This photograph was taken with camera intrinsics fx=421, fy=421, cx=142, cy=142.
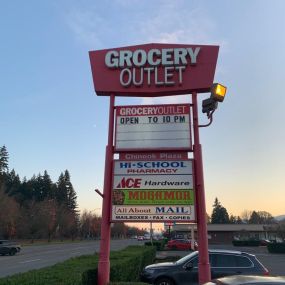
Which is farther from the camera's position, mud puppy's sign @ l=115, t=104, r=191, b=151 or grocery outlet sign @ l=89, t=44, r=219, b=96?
grocery outlet sign @ l=89, t=44, r=219, b=96

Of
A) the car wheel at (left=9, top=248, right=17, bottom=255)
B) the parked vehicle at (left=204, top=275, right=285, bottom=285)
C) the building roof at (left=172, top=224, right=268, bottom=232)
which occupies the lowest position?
the parked vehicle at (left=204, top=275, right=285, bottom=285)

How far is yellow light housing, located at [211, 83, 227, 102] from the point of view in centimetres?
995

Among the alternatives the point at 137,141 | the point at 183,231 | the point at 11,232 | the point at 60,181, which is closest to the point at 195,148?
the point at 137,141

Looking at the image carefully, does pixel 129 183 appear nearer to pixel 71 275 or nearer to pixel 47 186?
pixel 71 275

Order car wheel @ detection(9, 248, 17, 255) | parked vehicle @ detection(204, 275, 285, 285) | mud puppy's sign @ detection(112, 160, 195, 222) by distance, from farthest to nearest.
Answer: car wheel @ detection(9, 248, 17, 255)
mud puppy's sign @ detection(112, 160, 195, 222)
parked vehicle @ detection(204, 275, 285, 285)

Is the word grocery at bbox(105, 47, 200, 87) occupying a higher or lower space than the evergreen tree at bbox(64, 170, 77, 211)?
lower

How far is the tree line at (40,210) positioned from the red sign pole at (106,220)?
69.7 meters

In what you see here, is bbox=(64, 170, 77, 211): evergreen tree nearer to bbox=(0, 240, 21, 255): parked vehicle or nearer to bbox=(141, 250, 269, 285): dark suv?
bbox=(0, 240, 21, 255): parked vehicle

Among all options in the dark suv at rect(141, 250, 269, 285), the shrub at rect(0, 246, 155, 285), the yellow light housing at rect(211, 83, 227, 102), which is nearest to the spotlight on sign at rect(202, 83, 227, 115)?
the yellow light housing at rect(211, 83, 227, 102)

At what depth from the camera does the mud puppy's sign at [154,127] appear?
33.2ft

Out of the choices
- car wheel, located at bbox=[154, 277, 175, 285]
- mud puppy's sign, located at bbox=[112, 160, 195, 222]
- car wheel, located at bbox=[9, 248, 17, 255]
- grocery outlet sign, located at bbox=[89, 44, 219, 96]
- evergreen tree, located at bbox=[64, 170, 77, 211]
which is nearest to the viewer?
mud puppy's sign, located at bbox=[112, 160, 195, 222]

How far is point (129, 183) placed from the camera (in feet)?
32.7

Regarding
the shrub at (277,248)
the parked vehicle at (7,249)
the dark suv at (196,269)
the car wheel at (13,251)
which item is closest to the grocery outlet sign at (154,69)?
A: the dark suv at (196,269)

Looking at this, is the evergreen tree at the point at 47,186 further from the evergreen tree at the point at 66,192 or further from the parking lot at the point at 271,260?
the parking lot at the point at 271,260
